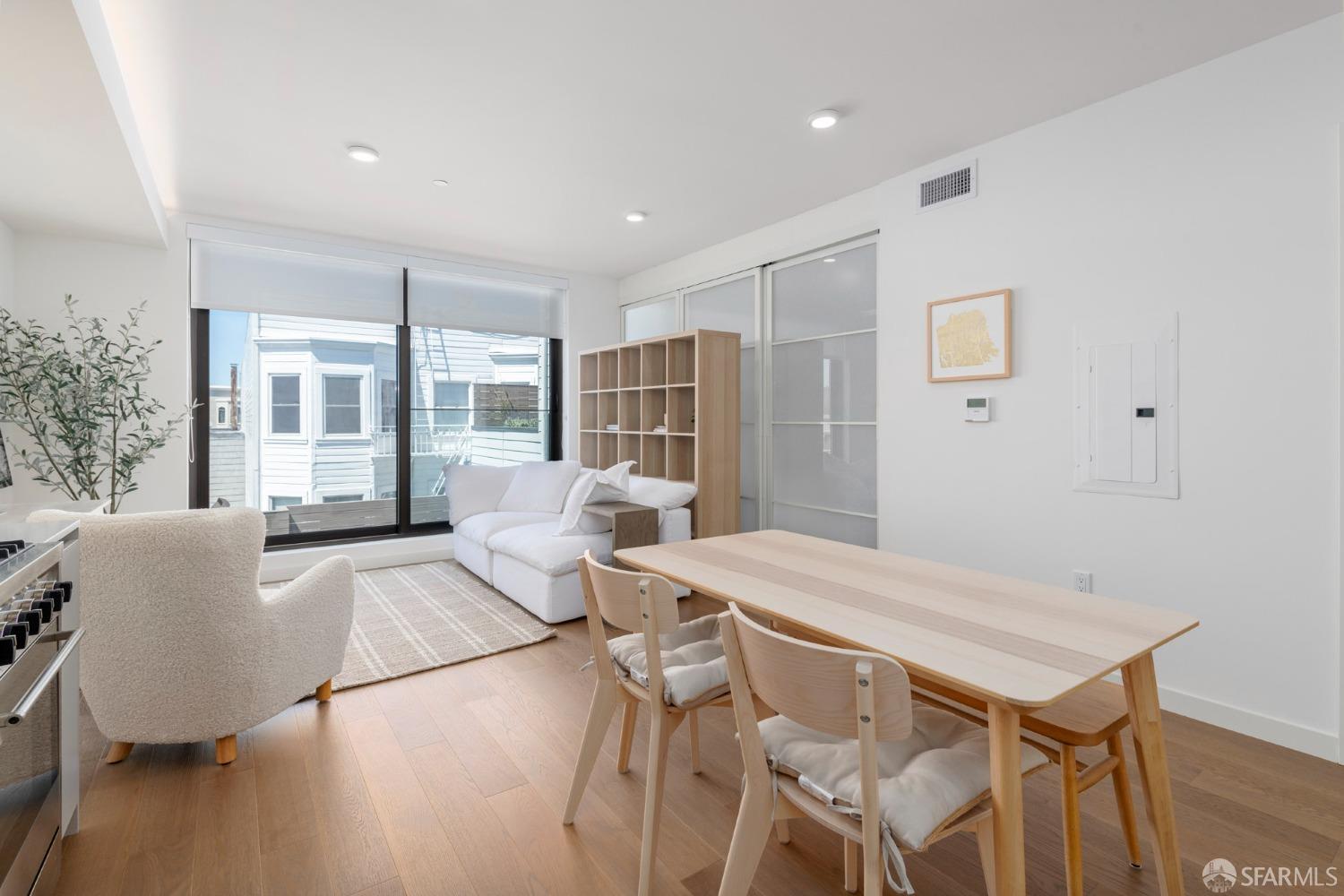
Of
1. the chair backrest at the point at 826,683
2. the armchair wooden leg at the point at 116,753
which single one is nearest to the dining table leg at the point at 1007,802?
the chair backrest at the point at 826,683

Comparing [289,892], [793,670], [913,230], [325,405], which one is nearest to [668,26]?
[913,230]

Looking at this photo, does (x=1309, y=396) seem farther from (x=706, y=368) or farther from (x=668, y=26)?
(x=706, y=368)

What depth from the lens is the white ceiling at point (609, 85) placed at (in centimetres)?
212

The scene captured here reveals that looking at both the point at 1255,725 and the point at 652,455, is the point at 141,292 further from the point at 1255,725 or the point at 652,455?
the point at 1255,725

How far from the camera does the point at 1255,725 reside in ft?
7.51

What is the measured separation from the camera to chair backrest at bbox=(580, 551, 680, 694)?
57.4 inches

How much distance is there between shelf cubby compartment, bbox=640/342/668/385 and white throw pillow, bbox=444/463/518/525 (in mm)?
1350

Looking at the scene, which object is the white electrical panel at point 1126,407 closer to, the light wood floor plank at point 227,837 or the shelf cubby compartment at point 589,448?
the light wood floor plank at point 227,837

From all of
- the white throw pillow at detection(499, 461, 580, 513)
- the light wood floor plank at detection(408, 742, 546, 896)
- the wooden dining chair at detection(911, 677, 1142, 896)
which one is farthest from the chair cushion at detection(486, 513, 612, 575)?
the wooden dining chair at detection(911, 677, 1142, 896)

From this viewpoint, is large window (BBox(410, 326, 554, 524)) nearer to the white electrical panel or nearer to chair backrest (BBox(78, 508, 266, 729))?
chair backrest (BBox(78, 508, 266, 729))

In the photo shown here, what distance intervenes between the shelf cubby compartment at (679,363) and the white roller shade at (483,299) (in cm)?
155

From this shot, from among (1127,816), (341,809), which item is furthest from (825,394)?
(341,809)

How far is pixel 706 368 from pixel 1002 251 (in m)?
1.87

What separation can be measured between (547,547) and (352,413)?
239cm
